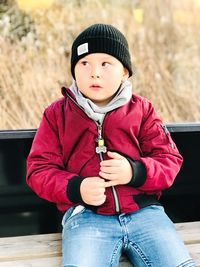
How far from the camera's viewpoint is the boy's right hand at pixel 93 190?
1696 millimetres

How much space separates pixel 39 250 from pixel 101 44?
734 mm

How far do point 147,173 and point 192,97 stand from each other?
100 cm

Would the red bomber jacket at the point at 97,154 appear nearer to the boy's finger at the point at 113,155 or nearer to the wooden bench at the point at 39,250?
the boy's finger at the point at 113,155

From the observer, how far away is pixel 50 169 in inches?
70.1

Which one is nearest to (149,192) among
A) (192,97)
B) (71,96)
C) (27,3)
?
(71,96)

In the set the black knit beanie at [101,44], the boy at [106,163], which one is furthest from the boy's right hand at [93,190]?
the black knit beanie at [101,44]

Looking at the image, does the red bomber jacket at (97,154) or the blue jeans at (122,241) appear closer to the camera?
the blue jeans at (122,241)

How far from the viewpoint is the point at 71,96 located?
6.10ft

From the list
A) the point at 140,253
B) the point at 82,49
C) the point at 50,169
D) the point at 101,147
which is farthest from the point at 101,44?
the point at 140,253

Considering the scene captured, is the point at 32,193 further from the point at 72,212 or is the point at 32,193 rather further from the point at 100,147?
the point at 100,147

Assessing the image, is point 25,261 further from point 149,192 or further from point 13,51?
point 13,51

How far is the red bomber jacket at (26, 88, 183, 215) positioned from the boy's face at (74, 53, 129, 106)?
0.08 metres

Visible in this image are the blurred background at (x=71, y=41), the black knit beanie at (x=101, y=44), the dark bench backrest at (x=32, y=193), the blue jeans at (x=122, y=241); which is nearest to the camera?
the blue jeans at (x=122, y=241)

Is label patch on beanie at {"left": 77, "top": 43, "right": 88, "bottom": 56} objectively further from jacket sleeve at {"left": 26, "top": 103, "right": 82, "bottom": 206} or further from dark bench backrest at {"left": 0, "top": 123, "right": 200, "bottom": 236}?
dark bench backrest at {"left": 0, "top": 123, "right": 200, "bottom": 236}
